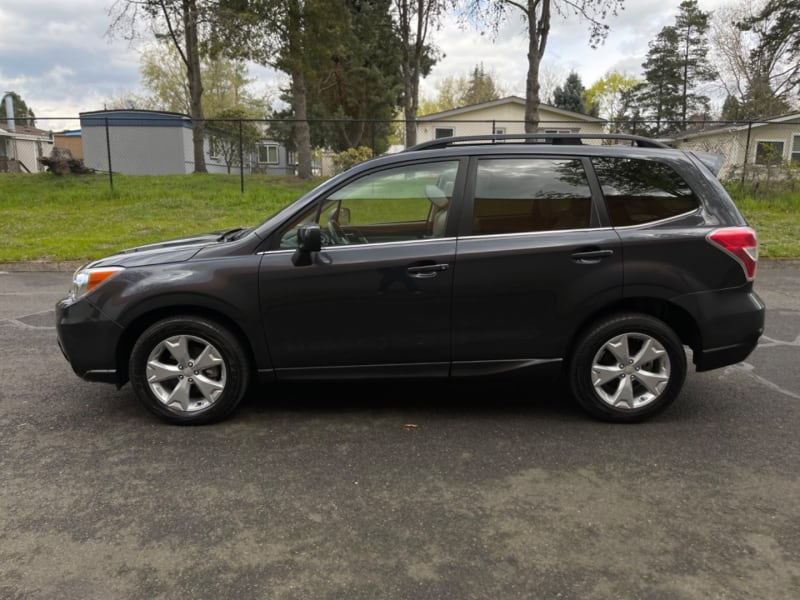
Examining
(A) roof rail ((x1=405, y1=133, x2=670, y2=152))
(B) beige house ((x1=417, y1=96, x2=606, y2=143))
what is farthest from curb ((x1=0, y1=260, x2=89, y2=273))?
(B) beige house ((x1=417, y1=96, x2=606, y2=143))

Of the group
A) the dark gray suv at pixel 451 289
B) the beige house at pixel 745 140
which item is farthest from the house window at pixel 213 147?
the dark gray suv at pixel 451 289

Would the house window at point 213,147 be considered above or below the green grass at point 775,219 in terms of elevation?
above

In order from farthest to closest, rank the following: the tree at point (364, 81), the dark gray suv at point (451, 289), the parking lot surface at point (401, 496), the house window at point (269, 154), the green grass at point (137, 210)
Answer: the house window at point (269, 154), the tree at point (364, 81), the green grass at point (137, 210), the dark gray suv at point (451, 289), the parking lot surface at point (401, 496)

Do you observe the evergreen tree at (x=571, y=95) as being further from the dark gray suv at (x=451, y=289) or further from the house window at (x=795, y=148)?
the dark gray suv at (x=451, y=289)

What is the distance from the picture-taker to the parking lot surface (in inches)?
99.8

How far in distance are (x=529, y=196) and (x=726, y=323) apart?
4.88ft

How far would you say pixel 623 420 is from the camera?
405cm

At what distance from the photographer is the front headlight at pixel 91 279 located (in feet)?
13.1

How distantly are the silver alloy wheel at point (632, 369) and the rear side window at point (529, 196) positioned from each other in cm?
80

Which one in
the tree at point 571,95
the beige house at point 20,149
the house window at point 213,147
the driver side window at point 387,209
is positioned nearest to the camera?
the driver side window at point 387,209

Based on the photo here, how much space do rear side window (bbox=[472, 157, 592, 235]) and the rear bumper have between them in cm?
91

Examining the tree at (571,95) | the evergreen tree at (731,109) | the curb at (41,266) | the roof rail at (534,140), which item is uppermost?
the tree at (571,95)

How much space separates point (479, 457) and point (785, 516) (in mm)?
1514

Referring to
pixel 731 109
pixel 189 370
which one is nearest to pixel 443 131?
pixel 731 109
